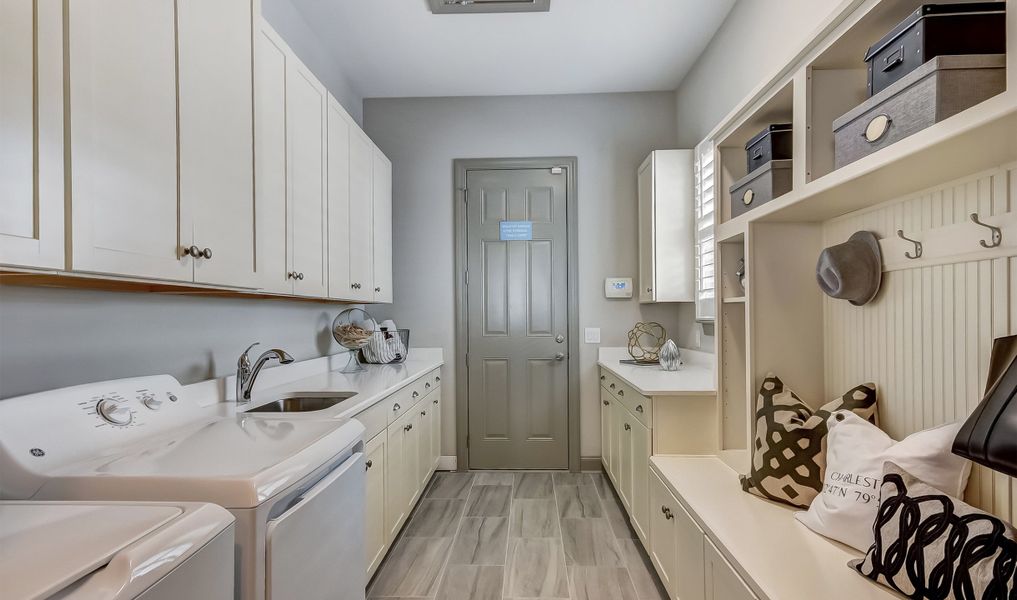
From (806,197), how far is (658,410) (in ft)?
3.92

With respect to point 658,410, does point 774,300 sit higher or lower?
higher

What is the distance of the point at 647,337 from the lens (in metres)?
3.76

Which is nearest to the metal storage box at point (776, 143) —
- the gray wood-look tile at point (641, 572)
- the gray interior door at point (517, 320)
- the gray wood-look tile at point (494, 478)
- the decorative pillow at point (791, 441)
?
the decorative pillow at point (791, 441)

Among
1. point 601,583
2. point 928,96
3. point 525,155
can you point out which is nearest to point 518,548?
point 601,583

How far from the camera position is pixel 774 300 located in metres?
1.73

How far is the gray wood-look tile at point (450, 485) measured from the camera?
3357 mm

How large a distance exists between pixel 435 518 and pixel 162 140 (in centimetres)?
247

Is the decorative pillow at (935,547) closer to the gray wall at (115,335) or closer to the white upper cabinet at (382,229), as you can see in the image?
the gray wall at (115,335)

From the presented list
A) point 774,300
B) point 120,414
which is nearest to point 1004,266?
point 774,300

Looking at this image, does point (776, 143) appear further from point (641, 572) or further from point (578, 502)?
point (578, 502)

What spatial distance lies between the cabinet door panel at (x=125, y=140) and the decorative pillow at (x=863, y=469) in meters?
1.86

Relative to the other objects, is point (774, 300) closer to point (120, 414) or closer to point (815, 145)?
point (815, 145)

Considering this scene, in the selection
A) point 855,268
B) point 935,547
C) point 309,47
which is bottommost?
point 935,547

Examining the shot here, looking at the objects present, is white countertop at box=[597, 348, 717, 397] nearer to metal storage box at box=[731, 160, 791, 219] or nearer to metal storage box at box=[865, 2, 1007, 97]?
metal storage box at box=[731, 160, 791, 219]
